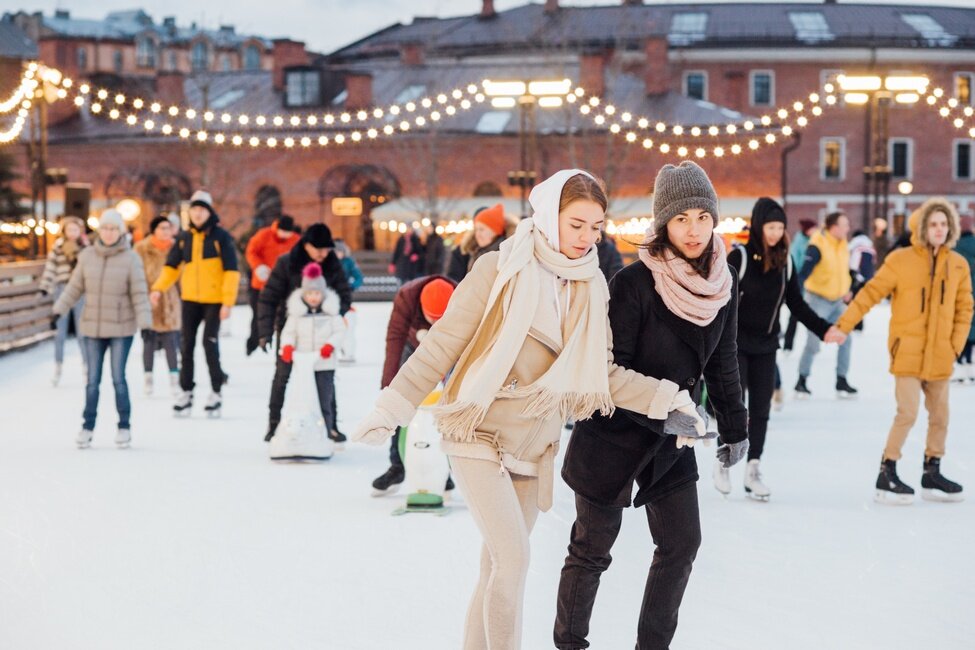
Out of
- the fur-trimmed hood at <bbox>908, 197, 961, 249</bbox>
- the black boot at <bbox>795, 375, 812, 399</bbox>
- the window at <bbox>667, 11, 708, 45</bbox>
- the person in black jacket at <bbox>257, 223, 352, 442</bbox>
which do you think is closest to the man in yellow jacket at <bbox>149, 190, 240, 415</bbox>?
the person in black jacket at <bbox>257, 223, 352, 442</bbox>

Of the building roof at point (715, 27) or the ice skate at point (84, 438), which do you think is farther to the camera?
the building roof at point (715, 27)

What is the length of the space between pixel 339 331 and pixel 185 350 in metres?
2.17

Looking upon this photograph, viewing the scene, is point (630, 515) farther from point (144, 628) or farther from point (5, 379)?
point (5, 379)

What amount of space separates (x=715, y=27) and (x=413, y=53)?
1132 centimetres

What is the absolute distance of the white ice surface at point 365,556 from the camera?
15.8ft

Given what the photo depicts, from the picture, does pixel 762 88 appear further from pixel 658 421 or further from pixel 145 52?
pixel 145 52

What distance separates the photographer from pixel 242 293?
29.3 metres

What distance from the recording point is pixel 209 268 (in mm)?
10547

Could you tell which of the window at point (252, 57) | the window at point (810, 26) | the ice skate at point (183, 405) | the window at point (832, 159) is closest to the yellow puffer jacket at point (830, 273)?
the ice skate at point (183, 405)

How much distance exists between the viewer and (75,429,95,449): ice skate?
9062mm

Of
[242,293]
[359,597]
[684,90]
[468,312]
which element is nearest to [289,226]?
[359,597]

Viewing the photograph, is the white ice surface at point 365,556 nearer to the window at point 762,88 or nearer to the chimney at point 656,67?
the chimney at point 656,67

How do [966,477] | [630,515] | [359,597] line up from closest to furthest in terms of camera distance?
[359,597] → [630,515] → [966,477]

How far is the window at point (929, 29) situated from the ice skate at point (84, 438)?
142ft
